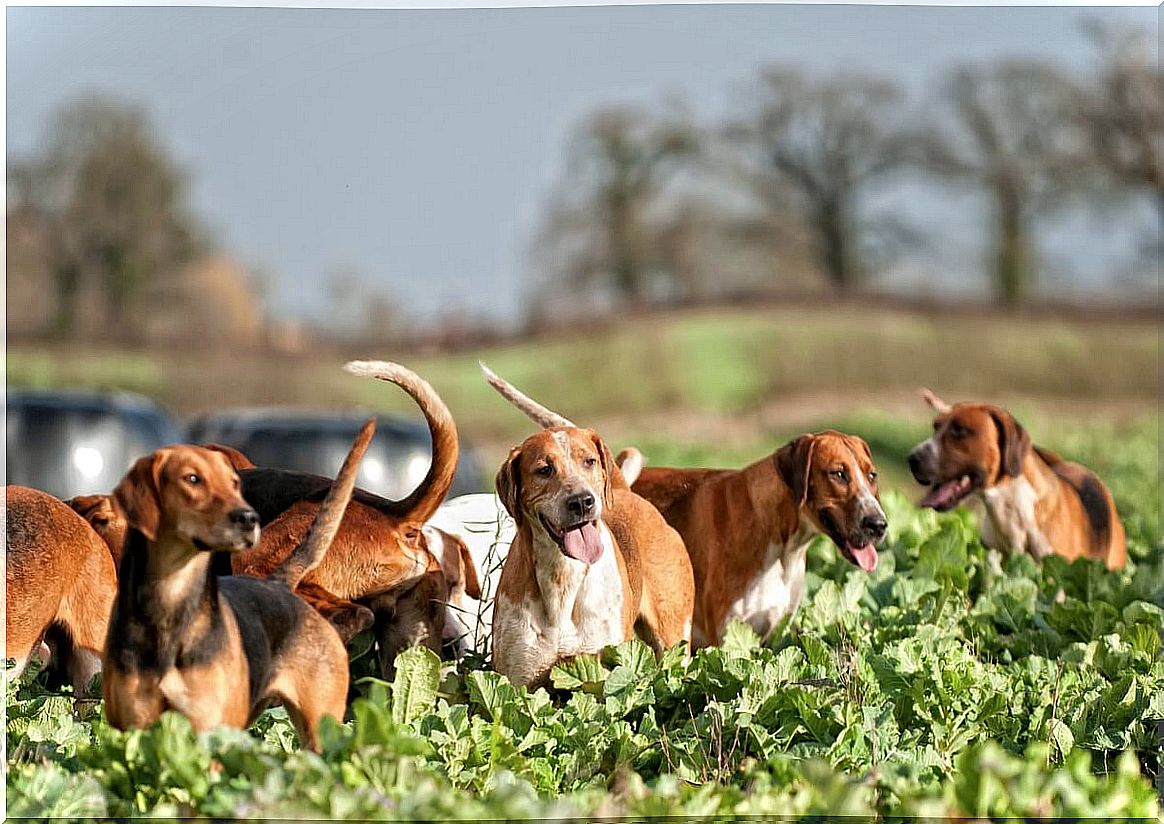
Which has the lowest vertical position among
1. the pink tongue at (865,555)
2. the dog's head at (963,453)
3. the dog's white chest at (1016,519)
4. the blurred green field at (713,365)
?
the blurred green field at (713,365)

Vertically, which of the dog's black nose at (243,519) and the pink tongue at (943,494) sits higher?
the dog's black nose at (243,519)

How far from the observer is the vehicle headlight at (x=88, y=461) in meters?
10.8

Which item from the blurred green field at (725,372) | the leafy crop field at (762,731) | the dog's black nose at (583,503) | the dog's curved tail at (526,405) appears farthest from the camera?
the blurred green field at (725,372)

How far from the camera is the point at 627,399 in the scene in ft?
92.3

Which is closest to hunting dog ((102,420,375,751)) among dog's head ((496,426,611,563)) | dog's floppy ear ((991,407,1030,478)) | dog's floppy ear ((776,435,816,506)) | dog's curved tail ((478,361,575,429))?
dog's head ((496,426,611,563))

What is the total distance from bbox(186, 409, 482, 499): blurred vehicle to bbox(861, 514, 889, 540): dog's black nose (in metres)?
7.31

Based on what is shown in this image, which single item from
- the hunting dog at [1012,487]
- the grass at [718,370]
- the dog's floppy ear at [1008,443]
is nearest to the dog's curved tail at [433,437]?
the hunting dog at [1012,487]

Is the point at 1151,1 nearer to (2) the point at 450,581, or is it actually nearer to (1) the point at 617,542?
(1) the point at 617,542

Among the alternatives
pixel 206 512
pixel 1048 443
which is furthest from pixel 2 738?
pixel 1048 443

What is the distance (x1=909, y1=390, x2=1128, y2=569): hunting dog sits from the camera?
591 centimetres

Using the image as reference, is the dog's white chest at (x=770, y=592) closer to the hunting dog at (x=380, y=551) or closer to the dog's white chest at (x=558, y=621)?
the dog's white chest at (x=558, y=621)

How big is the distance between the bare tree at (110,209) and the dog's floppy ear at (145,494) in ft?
104

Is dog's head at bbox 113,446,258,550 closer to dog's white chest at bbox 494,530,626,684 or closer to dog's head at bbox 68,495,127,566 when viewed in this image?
dog's white chest at bbox 494,530,626,684

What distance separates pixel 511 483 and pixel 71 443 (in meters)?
8.21
